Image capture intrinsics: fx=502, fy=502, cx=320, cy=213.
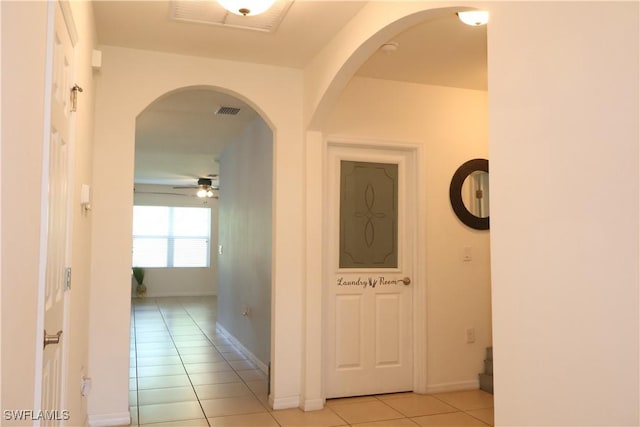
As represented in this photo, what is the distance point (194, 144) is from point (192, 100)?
2.11 metres

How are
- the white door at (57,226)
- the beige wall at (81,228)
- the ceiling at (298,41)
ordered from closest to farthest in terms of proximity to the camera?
1. the white door at (57,226)
2. the beige wall at (81,228)
3. the ceiling at (298,41)

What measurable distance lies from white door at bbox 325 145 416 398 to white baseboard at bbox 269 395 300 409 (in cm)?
30

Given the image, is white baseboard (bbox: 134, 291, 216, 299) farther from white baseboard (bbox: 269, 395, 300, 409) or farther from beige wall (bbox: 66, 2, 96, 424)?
beige wall (bbox: 66, 2, 96, 424)

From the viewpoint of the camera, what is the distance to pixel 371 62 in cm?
375

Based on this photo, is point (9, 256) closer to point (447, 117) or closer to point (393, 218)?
point (393, 218)

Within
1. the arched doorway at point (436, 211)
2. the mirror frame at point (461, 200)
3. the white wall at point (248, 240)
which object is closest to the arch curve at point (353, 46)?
the arched doorway at point (436, 211)

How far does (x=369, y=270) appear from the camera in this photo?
407cm

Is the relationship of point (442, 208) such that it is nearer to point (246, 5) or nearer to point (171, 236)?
point (246, 5)

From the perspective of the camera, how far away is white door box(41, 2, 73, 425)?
168cm

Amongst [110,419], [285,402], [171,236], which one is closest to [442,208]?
[285,402]

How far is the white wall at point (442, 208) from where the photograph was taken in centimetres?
409

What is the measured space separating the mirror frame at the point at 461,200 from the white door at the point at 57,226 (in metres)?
3.04

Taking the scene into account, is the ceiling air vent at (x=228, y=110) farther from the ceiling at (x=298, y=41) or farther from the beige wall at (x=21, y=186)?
the beige wall at (x=21, y=186)

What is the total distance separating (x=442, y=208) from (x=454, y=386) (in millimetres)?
1473
